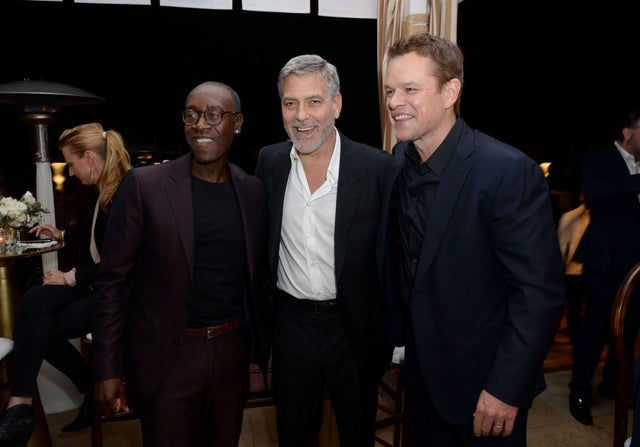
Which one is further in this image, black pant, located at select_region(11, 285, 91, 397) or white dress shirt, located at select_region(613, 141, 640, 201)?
white dress shirt, located at select_region(613, 141, 640, 201)

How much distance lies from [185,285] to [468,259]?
0.86 meters

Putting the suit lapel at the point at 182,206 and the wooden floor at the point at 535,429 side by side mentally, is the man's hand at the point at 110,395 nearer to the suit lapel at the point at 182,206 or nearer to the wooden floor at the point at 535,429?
the suit lapel at the point at 182,206

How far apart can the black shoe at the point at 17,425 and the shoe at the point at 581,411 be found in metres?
2.76

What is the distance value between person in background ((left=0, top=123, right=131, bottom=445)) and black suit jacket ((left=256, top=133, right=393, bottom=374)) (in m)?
1.03

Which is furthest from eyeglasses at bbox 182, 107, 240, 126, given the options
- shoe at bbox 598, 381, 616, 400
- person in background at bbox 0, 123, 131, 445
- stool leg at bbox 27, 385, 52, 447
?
shoe at bbox 598, 381, 616, 400

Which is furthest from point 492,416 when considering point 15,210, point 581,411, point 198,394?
point 15,210

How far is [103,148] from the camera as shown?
8.59 feet

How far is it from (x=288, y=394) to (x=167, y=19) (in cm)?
577

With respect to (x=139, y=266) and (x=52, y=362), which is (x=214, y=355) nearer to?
(x=139, y=266)

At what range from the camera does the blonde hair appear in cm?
253

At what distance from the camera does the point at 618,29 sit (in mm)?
5410

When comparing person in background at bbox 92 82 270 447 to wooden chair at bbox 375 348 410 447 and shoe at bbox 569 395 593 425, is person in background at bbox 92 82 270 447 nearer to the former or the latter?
wooden chair at bbox 375 348 410 447

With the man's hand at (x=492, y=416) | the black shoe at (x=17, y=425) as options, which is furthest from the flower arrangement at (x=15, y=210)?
the man's hand at (x=492, y=416)

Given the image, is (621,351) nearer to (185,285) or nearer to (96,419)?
(185,285)
